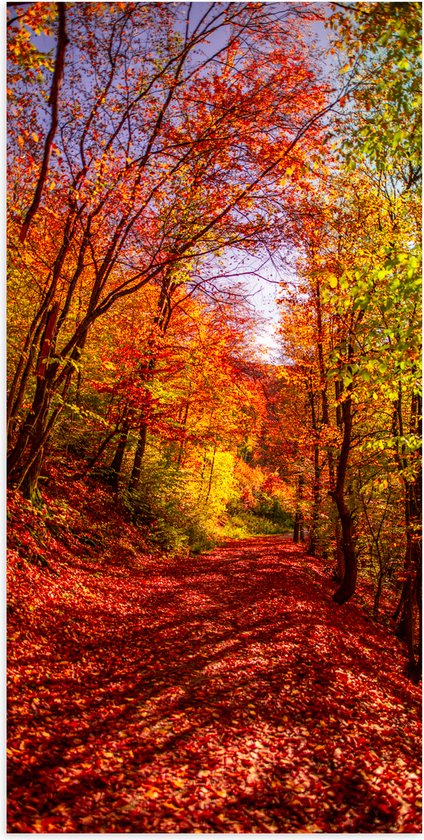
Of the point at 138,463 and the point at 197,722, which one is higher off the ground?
the point at 138,463

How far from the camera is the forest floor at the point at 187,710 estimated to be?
3.24m

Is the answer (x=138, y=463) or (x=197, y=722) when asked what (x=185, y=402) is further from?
(x=197, y=722)

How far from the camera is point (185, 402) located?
515 inches

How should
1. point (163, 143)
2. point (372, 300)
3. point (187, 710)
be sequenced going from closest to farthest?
1. point (187, 710)
2. point (372, 300)
3. point (163, 143)

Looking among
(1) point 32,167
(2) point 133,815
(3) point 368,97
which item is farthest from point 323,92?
(2) point 133,815

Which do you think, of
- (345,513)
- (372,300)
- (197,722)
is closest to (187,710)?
(197,722)

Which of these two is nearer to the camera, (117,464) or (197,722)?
(197,722)

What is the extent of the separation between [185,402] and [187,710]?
364 inches

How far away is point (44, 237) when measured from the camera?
8.43 m

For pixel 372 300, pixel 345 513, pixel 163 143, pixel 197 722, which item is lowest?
pixel 197 722

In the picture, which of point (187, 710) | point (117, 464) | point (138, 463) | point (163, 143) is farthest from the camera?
point (138, 463)

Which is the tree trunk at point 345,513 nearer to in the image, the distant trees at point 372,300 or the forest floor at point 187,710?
the distant trees at point 372,300

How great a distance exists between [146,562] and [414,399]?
689cm

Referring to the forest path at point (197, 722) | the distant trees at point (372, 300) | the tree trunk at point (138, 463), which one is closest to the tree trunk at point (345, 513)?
the distant trees at point (372, 300)
